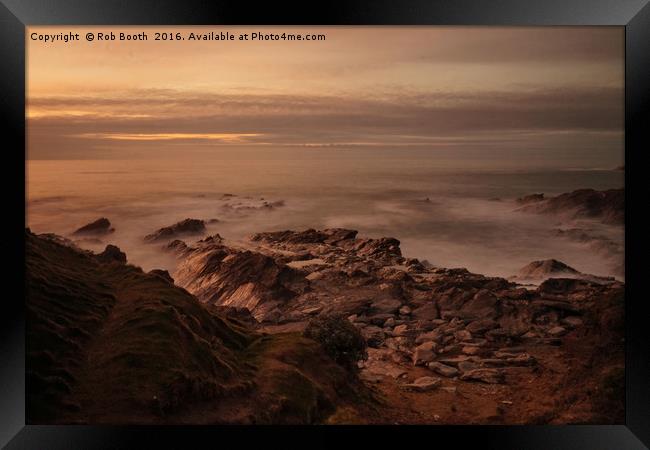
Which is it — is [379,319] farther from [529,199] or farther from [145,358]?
[145,358]

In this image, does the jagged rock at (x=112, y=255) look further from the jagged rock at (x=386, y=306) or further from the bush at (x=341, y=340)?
the jagged rock at (x=386, y=306)

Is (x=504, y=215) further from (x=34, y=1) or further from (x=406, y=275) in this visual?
(x=34, y=1)

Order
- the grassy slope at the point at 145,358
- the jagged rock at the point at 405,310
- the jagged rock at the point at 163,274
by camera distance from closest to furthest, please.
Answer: the grassy slope at the point at 145,358 → the jagged rock at the point at 163,274 → the jagged rock at the point at 405,310

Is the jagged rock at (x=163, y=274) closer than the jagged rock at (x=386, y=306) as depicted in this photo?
Yes

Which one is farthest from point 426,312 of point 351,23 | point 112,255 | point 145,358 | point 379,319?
point 112,255

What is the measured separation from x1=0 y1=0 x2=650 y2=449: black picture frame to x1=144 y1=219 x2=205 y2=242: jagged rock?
2158mm

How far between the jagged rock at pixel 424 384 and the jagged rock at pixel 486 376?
1.47 feet

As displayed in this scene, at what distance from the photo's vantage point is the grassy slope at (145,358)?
10562mm

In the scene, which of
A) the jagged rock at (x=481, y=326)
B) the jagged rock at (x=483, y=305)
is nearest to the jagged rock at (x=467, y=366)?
the jagged rock at (x=481, y=326)

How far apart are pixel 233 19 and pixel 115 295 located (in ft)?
16.5

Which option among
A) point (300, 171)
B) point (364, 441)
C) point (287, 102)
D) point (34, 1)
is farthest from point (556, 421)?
point (34, 1)

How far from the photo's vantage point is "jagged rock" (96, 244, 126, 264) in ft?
37.6

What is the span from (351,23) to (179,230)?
15.0ft

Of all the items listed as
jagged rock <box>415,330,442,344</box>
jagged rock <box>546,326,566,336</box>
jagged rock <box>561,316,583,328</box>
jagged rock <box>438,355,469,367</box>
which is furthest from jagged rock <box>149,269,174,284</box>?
jagged rock <box>561,316,583,328</box>
